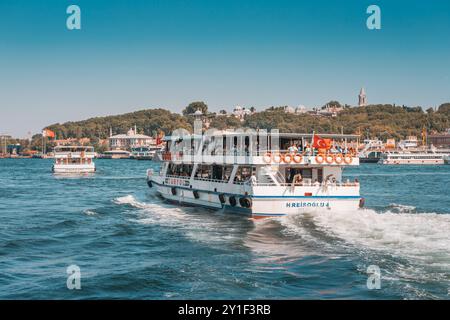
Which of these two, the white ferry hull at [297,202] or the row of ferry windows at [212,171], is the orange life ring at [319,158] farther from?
the row of ferry windows at [212,171]

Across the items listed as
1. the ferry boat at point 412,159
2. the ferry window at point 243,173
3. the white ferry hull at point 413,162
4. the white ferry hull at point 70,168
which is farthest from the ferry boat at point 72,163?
the ferry boat at point 412,159

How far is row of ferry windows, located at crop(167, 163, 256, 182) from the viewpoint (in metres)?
34.5

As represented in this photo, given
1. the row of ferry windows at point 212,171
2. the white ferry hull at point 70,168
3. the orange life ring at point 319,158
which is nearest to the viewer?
the orange life ring at point 319,158

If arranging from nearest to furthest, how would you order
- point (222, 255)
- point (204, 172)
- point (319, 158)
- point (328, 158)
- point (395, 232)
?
1. point (222, 255)
2. point (395, 232)
3. point (319, 158)
4. point (328, 158)
5. point (204, 172)

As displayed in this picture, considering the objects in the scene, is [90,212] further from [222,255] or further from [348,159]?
[222,255]

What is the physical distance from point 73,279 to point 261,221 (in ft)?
46.4

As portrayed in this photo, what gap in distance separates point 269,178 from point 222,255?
10698 mm

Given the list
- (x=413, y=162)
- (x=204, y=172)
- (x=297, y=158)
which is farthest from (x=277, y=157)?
(x=413, y=162)

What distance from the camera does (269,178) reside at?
32406mm

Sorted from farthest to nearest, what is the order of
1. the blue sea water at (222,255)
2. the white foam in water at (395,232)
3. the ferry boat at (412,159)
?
the ferry boat at (412,159) → the white foam in water at (395,232) → the blue sea water at (222,255)

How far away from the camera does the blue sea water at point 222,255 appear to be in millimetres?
17281

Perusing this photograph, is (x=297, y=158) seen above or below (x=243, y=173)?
above

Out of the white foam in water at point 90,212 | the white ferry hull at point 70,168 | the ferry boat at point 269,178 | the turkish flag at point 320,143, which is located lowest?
the white foam in water at point 90,212
